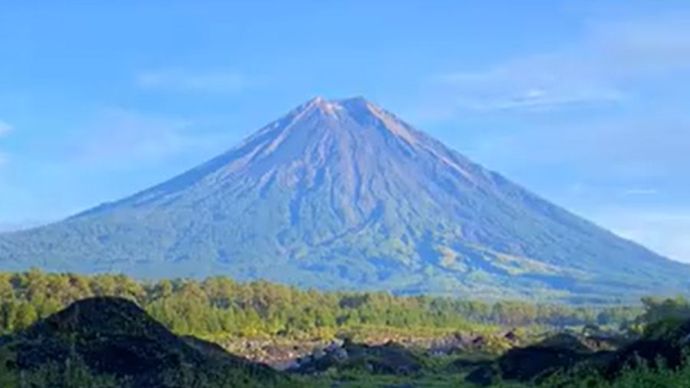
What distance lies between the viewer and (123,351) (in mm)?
28203

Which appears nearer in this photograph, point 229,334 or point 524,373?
point 524,373

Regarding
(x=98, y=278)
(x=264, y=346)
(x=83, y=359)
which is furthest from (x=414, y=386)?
(x=98, y=278)

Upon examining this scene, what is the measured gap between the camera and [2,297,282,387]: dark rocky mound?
2620 cm

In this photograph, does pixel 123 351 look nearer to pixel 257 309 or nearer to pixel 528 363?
pixel 528 363

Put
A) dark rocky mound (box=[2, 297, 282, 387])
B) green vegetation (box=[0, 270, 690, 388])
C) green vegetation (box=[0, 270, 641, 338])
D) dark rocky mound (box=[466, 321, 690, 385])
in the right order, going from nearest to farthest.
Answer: dark rocky mound (box=[466, 321, 690, 385]), green vegetation (box=[0, 270, 690, 388]), dark rocky mound (box=[2, 297, 282, 387]), green vegetation (box=[0, 270, 641, 338])

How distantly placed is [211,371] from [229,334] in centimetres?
4718

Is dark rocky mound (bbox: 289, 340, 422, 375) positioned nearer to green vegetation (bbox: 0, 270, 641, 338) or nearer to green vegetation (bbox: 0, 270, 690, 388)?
green vegetation (bbox: 0, 270, 690, 388)

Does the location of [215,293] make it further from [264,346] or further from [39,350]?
[39,350]

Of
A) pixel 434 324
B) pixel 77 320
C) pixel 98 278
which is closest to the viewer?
pixel 77 320

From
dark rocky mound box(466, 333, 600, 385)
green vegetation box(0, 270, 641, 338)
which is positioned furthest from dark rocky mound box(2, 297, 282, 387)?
green vegetation box(0, 270, 641, 338)

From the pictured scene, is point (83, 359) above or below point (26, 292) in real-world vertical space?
below

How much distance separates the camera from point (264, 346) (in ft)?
218

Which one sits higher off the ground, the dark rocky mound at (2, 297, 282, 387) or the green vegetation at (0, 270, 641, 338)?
the green vegetation at (0, 270, 641, 338)

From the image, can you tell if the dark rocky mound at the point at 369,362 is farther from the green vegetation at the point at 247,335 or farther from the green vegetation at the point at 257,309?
the green vegetation at the point at 257,309
